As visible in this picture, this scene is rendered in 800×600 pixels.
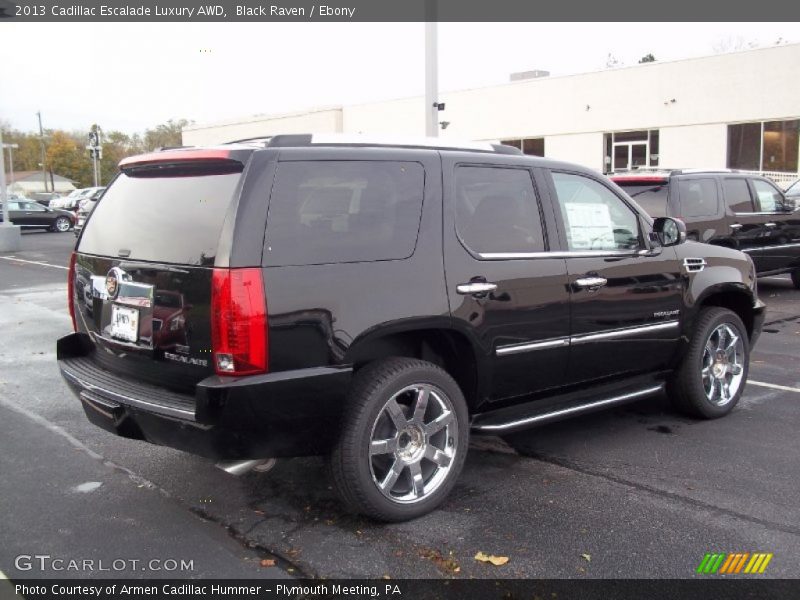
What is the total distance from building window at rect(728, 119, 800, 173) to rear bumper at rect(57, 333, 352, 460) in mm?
25394

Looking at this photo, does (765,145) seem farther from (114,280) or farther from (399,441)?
(114,280)

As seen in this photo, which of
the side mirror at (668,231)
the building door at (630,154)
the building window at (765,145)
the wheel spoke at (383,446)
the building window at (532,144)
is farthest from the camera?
the building window at (532,144)

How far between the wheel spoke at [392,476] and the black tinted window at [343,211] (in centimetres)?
103

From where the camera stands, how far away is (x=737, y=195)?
10.5 m

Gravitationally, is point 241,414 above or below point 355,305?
below

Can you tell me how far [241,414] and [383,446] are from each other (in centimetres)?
77

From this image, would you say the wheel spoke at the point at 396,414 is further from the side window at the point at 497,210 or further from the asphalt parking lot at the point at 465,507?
the side window at the point at 497,210

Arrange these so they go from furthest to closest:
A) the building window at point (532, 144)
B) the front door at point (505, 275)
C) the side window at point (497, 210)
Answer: the building window at point (532, 144), the side window at point (497, 210), the front door at point (505, 275)

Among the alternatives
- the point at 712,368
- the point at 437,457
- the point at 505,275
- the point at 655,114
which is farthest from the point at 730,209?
the point at 655,114

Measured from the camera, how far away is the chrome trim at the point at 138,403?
11.3 ft

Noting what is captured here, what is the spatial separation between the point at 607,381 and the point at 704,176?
620cm

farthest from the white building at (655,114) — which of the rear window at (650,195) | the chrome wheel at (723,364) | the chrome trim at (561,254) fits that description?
the chrome trim at (561,254)

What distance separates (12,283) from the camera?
1411cm

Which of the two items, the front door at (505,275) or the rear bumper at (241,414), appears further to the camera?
the front door at (505,275)
